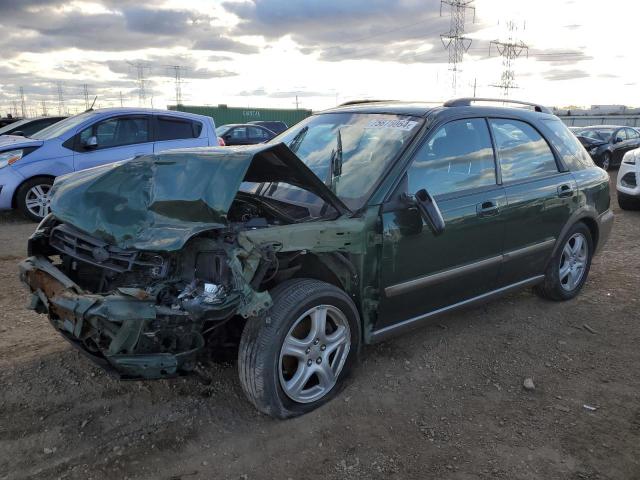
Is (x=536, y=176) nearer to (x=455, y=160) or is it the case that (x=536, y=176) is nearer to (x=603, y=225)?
(x=455, y=160)

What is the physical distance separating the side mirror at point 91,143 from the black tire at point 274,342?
629 cm

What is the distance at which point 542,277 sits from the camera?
4.54 metres

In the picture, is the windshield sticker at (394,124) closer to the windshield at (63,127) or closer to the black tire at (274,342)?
the black tire at (274,342)

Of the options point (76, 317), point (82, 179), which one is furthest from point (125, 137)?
point (76, 317)

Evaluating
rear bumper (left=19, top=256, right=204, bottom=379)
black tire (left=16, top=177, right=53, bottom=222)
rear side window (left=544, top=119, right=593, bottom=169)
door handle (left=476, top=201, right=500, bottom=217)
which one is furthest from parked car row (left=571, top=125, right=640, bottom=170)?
rear bumper (left=19, top=256, right=204, bottom=379)

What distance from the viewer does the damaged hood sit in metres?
2.73

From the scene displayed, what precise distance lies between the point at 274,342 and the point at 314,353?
14.3 inches

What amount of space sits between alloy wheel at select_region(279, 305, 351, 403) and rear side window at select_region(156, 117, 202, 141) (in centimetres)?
654

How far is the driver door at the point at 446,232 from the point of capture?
10.7 ft

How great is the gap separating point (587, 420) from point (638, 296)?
2555 millimetres

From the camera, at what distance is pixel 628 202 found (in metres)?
9.35

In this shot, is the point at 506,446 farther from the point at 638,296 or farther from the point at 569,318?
the point at 638,296

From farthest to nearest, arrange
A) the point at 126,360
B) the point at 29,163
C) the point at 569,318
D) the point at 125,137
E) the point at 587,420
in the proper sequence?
the point at 125,137 → the point at 29,163 → the point at 569,318 → the point at 587,420 → the point at 126,360

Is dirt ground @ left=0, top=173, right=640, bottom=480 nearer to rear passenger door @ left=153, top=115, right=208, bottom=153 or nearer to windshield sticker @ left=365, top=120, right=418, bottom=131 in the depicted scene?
windshield sticker @ left=365, top=120, right=418, bottom=131
